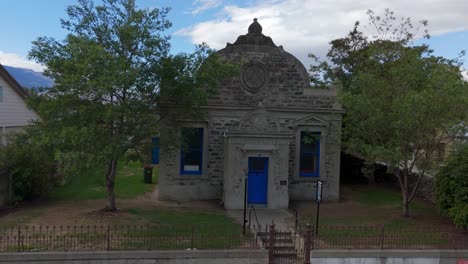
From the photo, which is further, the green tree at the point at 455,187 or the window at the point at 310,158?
the window at the point at 310,158

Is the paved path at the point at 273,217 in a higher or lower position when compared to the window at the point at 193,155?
lower

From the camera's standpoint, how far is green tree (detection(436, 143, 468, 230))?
13898 millimetres

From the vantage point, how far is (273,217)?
16.0 meters

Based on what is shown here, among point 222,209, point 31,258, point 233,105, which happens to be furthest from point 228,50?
point 31,258

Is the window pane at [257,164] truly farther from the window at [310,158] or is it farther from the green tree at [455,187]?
the green tree at [455,187]

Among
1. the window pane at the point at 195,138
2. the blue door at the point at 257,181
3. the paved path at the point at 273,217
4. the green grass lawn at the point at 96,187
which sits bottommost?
the paved path at the point at 273,217

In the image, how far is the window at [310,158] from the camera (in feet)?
64.7

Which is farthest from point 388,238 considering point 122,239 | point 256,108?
point 122,239

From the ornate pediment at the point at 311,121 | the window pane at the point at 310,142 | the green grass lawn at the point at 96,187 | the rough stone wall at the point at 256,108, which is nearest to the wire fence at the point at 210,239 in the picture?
the green grass lawn at the point at 96,187

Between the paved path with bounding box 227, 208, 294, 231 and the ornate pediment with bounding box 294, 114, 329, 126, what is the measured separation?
4.14 meters

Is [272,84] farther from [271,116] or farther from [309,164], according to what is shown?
[309,164]

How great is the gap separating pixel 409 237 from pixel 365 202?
6681 mm

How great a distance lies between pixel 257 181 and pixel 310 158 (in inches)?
135

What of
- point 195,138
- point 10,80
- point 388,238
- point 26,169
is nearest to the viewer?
point 388,238
